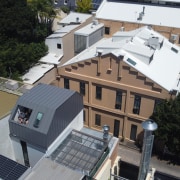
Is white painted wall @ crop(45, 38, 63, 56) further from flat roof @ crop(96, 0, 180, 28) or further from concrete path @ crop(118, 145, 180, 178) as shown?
concrete path @ crop(118, 145, 180, 178)

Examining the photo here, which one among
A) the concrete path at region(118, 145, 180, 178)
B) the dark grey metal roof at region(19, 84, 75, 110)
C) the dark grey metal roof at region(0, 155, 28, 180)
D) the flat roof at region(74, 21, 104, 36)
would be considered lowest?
the concrete path at region(118, 145, 180, 178)

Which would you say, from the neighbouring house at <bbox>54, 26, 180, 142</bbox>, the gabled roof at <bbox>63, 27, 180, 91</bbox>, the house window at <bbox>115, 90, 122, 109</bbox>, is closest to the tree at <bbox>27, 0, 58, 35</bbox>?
the gabled roof at <bbox>63, 27, 180, 91</bbox>

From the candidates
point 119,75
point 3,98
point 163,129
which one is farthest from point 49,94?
point 163,129

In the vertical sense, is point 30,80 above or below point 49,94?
below

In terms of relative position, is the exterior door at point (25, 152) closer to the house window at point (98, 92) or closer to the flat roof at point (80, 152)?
the flat roof at point (80, 152)

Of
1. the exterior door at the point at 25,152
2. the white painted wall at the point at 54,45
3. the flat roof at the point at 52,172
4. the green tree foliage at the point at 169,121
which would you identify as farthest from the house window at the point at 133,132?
the flat roof at the point at 52,172

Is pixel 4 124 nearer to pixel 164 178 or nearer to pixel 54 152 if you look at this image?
pixel 54 152
